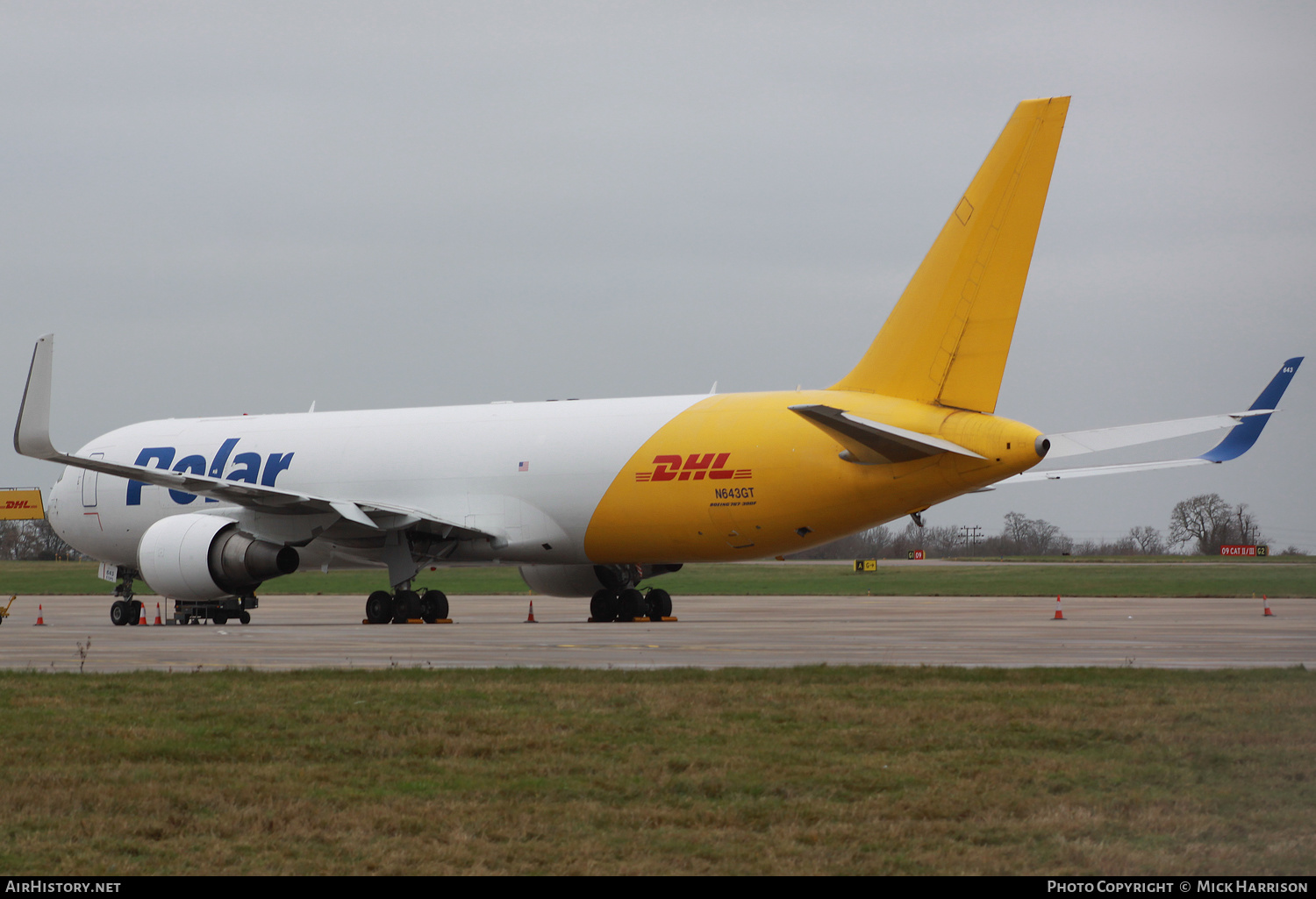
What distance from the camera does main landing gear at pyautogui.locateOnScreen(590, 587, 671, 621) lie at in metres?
31.6

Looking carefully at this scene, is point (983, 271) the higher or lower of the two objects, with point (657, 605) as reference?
higher

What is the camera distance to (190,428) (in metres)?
34.9

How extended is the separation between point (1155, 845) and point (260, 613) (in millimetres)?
34341

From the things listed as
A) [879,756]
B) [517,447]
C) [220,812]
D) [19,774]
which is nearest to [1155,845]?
[879,756]

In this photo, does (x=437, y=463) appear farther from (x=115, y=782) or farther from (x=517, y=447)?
(x=115, y=782)

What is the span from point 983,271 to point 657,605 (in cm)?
1168

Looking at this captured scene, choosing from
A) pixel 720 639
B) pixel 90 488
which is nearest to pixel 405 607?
pixel 720 639

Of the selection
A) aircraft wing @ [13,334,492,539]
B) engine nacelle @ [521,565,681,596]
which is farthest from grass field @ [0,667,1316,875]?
engine nacelle @ [521,565,681,596]

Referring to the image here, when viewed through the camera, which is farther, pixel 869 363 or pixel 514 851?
pixel 869 363

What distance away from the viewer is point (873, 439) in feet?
79.0

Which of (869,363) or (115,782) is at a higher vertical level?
(869,363)

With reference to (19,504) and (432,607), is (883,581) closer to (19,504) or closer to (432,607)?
(432,607)

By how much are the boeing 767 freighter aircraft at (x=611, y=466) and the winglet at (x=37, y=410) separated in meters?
0.04

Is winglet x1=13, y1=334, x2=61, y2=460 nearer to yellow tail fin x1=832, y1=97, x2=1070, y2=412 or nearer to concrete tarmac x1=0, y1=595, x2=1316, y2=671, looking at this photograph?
concrete tarmac x1=0, y1=595, x2=1316, y2=671
